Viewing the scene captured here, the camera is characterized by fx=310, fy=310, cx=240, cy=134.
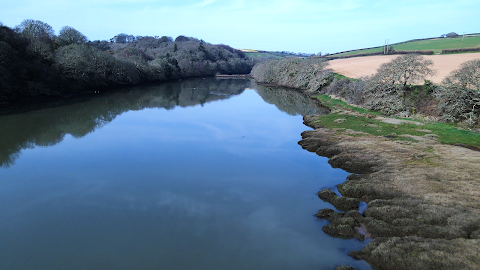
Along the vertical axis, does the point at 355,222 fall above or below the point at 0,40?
below

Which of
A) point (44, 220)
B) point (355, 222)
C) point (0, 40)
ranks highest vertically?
point (0, 40)

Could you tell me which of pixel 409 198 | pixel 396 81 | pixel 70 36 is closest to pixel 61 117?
pixel 409 198

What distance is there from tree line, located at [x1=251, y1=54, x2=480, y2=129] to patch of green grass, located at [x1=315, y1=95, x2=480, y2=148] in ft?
5.36

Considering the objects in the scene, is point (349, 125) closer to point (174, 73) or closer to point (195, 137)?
point (195, 137)

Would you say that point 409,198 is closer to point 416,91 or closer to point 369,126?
point 369,126

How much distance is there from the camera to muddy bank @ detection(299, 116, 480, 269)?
31.3ft

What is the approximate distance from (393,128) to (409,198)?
13.6 metres

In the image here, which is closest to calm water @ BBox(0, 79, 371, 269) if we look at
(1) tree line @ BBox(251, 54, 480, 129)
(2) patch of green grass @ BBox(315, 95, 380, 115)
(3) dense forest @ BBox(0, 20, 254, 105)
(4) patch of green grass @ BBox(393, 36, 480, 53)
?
(3) dense forest @ BBox(0, 20, 254, 105)

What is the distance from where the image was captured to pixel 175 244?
430 inches

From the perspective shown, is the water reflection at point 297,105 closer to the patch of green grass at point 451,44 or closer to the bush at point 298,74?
the bush at point 298,74

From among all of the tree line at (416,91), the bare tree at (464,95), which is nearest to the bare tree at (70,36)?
the tree line at (416,91)

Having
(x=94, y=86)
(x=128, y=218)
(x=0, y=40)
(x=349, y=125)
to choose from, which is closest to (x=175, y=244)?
(x=128, y=218)

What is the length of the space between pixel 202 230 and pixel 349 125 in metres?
19.2

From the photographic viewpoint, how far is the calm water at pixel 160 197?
10.4 metres
